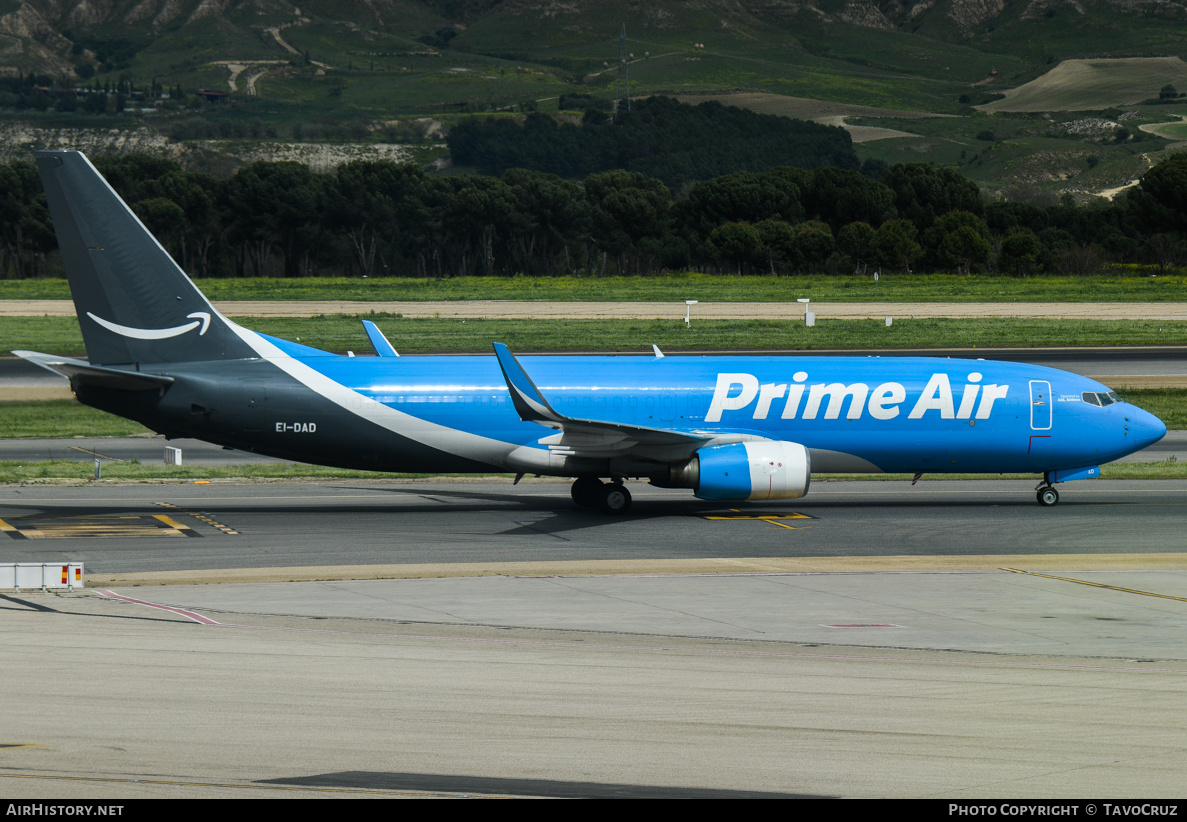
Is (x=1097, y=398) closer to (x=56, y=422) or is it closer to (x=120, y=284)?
(x=120, y=284)

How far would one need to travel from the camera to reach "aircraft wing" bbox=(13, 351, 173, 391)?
2820 centimetres

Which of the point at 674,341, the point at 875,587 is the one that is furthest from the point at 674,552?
the point at 674,341

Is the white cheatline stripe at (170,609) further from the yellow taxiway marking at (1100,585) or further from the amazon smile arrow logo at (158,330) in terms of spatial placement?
the yellow taxiway marking at (1100,585)

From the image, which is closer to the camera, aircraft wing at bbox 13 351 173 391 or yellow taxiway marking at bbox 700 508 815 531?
aircraft wing at bbox 13 351 173 391

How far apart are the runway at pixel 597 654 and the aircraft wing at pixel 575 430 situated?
6.22ft

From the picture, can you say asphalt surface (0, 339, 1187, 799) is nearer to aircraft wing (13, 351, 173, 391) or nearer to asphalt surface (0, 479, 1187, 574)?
asphalt surface (0, 479, 1187, 574)

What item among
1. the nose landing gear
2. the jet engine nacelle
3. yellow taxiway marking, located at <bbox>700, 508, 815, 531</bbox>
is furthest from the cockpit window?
the jet engine nacelle

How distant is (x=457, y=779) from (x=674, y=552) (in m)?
14.8

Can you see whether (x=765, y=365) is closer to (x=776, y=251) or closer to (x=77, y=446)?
(x=77, y=446)

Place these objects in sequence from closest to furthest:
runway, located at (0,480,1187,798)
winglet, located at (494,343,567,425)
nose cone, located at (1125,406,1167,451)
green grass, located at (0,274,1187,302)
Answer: runway, located at (0,480,1187,798)
winglet, located at (494,343,567,425)
nose cone, located at (1125,406,1167,451)
green grass, located at (0,274,1187,302)

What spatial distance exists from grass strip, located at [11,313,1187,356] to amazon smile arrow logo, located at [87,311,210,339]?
3297cm

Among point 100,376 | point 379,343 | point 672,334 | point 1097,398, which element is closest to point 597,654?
point 100,376

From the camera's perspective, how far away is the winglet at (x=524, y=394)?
29000mm
